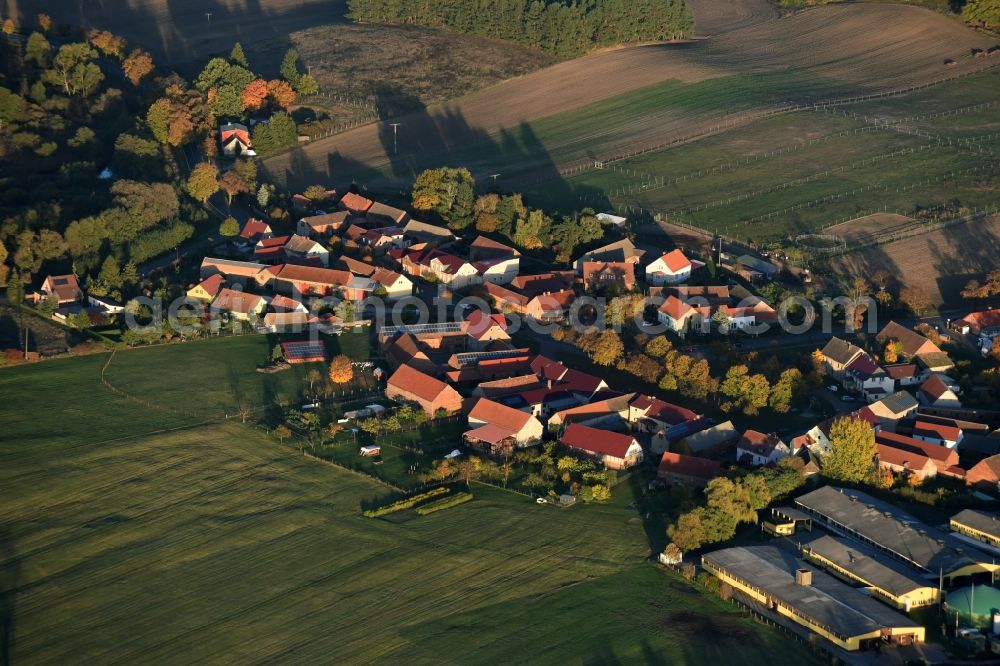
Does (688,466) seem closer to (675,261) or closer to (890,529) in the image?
(890,529)

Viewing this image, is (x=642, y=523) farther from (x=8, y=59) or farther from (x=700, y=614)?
(x=8, y=59)

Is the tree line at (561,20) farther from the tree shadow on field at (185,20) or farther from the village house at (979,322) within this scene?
the village house at (979,322)

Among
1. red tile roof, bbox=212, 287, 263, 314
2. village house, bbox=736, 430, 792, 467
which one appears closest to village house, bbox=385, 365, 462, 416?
red tile roof, bbox=212, 287, 263, 314

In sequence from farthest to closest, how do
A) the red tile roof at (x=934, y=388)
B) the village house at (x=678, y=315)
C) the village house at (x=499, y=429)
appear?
the village house at (x=678, y=315) < the red tile roof at (x=934, y=388) < the village house at (x=499, y=429)

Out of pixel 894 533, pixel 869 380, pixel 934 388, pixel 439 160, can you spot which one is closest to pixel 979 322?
pixel 934 388

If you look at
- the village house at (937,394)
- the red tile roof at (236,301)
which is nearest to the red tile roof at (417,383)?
the red tile roof at (236,301)

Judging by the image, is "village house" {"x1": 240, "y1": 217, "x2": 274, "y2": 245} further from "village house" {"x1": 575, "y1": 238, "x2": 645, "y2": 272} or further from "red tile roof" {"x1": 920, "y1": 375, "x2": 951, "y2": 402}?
"red tile roof" {"x1": 920, "y1": 375, "x2": 951, "y2": 402}

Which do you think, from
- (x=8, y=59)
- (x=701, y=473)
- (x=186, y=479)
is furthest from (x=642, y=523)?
(x=8, y=59)
